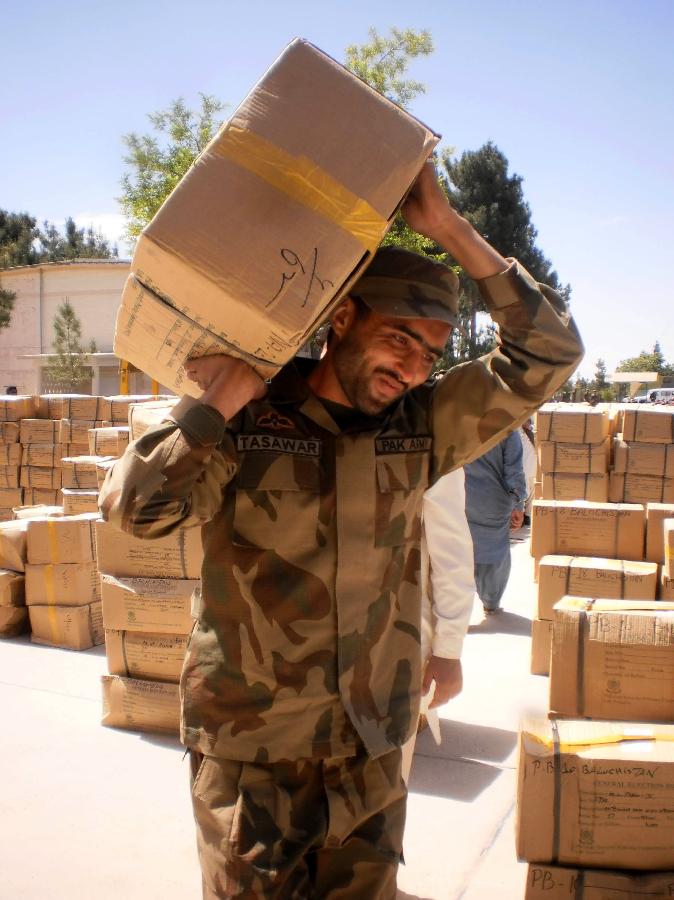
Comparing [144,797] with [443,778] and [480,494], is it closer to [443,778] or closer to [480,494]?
[443,778]

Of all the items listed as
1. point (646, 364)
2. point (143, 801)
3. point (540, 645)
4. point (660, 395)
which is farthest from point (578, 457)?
point (646, 364)

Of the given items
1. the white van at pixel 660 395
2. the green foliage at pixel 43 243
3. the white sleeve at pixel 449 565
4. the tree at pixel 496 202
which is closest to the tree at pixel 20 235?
the green foliage at pixel 43 243

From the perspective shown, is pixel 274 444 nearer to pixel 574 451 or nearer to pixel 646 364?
pixel 574 451

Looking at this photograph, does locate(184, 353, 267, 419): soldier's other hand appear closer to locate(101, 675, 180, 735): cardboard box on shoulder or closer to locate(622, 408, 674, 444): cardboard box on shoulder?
locate(101, 675, 180, 735): cardboard box on shoulder

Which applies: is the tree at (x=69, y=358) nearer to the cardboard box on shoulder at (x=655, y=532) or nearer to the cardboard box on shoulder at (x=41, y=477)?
the cardboard box on shoulder at (x=41, y=477)

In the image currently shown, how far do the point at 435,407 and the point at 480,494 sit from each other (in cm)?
431

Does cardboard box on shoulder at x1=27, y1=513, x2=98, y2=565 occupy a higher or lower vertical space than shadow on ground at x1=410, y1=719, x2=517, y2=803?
higher

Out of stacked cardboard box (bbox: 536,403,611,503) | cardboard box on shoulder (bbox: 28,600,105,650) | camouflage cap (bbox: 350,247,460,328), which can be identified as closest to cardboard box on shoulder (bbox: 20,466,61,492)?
cardboard box on shoulder (bbox: 28,600,105,650)

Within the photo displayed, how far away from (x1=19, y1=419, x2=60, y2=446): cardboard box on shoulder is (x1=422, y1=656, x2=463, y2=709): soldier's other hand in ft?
26.7

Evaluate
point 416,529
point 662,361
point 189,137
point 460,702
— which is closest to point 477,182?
point 189,137

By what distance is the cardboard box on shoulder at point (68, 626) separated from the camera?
17.2 ft

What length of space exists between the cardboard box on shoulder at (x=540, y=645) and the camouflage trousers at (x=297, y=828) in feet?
10.1

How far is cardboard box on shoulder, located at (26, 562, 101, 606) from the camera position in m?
5.27

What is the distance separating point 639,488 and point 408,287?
606 centimetres
